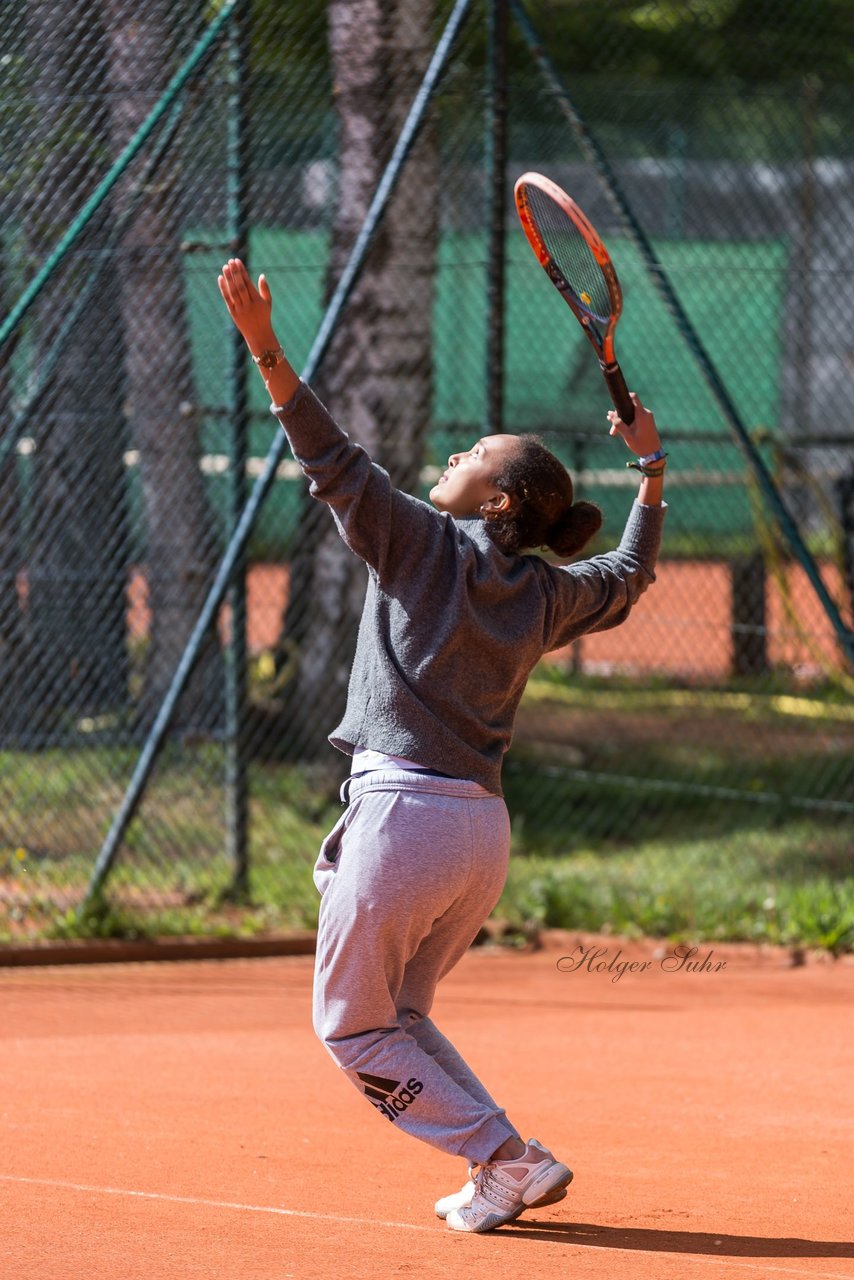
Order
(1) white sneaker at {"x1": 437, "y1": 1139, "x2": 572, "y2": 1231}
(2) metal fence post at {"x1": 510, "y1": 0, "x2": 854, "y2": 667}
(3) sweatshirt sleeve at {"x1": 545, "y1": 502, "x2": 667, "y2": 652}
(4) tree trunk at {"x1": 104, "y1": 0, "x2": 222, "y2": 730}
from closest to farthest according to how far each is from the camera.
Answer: (1) white sneaker at {"x1": 437, "y1": 1139, "x2": 572, "y2": 1231} → (3) sweatshirt sleeve at {"x1": 545, "y1": 502, "x2": 667, "y2": 652} → (2) metal fence post at {"x1": 510, "y1": 0, "x2": 854, "y2": 667} → (4) tree trunk at {"x1": 104, "y1": 0, "x2": 222, "y2": 730}

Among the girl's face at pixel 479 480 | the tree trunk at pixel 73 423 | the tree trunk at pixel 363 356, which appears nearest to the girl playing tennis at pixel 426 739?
the girl's face at pixel 479 480

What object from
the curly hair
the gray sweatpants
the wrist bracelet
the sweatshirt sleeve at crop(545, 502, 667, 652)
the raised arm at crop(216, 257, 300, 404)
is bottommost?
the gray sweatpants

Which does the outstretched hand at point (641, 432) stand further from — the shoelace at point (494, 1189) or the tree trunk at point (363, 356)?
the tree trunk at point (363, 356)

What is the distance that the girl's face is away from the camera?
342cm

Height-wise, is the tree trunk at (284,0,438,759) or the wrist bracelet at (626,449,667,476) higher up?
the wrist bracelet at (626,449,667,476)

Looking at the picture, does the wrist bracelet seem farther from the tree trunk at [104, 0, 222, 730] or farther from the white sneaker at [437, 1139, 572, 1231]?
the tree trunk at [104, 0, 222, 730]

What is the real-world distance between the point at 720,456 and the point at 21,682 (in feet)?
28.6

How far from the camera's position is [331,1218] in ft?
11.5

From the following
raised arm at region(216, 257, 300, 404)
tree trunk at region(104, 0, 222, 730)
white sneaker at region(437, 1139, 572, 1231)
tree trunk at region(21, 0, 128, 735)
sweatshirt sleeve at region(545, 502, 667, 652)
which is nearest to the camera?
raised arm at region(216, 257, 300, 404)

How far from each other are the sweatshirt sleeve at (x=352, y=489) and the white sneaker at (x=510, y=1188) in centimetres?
118

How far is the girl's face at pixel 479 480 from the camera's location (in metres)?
3.42

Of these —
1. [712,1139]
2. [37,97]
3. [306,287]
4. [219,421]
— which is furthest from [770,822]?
[306,287]

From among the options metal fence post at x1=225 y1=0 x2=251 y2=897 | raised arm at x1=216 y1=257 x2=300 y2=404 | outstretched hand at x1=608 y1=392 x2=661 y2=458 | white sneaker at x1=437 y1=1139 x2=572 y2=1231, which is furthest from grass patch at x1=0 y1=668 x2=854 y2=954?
raised arm at x1=216 y1=257 x2=300 y2=404

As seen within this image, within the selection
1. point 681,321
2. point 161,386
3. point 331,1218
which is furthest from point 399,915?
point 161,386
